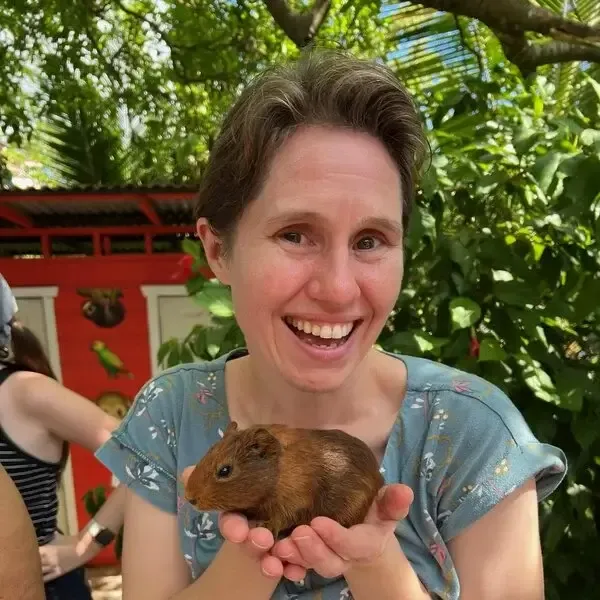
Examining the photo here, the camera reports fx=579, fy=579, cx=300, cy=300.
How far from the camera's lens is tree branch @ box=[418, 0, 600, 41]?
2082 mm

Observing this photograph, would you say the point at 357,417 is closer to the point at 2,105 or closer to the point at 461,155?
the point at 461,155

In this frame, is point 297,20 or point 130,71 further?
point 130,71

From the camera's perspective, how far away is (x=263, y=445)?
0.80 m

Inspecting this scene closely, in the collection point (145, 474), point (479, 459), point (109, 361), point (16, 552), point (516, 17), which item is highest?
point (516, 17)

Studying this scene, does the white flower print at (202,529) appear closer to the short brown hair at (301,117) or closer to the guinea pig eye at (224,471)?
the guinea pig eye at (224,471)

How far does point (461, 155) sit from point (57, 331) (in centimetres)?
285

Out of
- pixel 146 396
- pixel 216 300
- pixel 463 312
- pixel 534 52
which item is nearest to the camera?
pixel 146 396

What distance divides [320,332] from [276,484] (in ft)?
0.76

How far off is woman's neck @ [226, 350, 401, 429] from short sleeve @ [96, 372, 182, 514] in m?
0.13

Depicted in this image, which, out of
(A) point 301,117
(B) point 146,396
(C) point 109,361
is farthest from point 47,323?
(A) point 301,117

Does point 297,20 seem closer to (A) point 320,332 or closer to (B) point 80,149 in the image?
(B) point 80,149

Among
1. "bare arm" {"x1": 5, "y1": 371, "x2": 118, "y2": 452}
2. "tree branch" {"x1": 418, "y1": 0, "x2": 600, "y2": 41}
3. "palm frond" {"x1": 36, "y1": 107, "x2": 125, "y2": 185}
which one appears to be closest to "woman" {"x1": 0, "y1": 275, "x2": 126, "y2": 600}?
"bare arm" {"x1": 5, "y1": 371, "x2": 118, "y2": 452}

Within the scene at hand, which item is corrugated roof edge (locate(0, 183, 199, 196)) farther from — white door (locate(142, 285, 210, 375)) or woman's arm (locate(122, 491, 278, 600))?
woman's arm (locate(122, 491, 278, 600))

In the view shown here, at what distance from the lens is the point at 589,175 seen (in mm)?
1362
